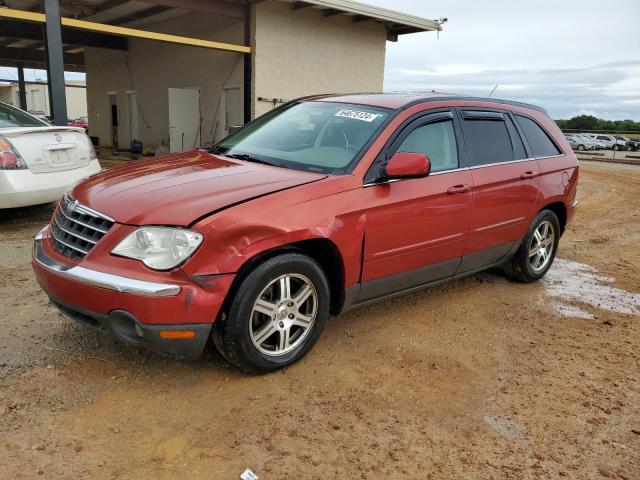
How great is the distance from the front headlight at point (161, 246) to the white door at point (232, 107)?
12275 mm

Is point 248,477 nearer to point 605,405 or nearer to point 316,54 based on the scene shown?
point 605,405

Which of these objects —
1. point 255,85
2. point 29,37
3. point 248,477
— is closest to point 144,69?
point 29,37

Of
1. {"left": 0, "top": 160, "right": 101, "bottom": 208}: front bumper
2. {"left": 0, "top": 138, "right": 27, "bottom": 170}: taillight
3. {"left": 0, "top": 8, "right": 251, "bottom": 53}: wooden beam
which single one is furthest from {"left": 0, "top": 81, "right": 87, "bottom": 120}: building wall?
{"left": 0, "top": 138, "right": 27, "bottom": 170}: taillight

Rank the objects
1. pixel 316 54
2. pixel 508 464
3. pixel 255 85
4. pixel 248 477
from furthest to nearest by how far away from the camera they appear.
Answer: pixel 316 54
pixel 255 85
pixel 508 464
pixel 248 477

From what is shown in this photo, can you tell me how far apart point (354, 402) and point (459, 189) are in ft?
6.18

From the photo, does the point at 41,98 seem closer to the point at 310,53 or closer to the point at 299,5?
the point at 310,53

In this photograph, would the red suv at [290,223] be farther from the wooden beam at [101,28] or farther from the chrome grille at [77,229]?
the wooden beam at [101,28]

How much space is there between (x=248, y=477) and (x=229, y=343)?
81 centimetres

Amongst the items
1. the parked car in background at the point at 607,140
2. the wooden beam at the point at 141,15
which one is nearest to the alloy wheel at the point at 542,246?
the wooden beam at the point at 141,15

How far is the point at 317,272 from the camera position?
326 centimetres

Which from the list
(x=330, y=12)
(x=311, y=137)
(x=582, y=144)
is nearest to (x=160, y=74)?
(x=330, y=12)

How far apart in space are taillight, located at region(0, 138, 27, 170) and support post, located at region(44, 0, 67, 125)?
426cm

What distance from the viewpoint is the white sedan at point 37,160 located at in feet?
18.9

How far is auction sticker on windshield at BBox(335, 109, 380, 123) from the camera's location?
12.7 feet
